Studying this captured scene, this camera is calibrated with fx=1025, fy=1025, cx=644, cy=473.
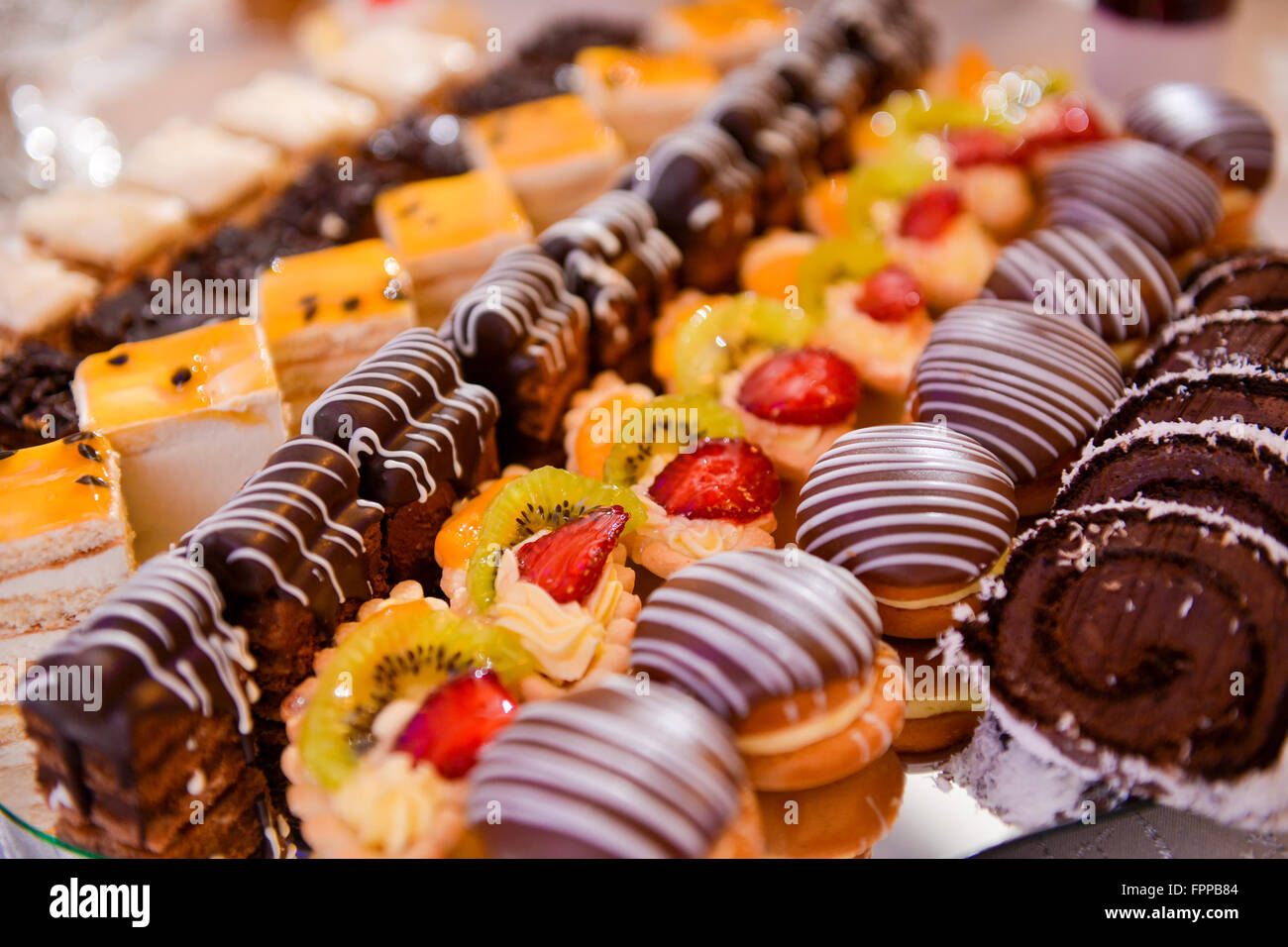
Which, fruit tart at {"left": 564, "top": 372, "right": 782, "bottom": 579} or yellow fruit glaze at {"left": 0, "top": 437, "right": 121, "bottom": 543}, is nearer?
yellow fruit glaze at {"left": 0, "top": 437, "right": 121, "bottom": 543}

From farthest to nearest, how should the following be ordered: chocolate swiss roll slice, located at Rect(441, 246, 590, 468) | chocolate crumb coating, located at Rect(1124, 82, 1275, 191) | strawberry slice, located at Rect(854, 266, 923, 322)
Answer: chocolate crumb coating, located at Rect(1124, 82, 1275, 191) → strawberry slice, located at Rect(854, 266, 923, 322) → chocolate swiss roll slice, located at Rect(441, 246, 590, 468)

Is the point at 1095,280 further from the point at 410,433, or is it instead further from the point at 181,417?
the point at 181,417

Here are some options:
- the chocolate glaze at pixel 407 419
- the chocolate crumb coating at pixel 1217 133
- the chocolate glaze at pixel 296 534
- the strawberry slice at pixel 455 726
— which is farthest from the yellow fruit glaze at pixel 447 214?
the chocolate crumb coating at pixel 1217 133

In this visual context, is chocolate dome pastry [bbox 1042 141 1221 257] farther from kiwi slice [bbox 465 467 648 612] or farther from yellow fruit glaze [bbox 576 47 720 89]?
kiwi slice [bbox 465 467 648 612]

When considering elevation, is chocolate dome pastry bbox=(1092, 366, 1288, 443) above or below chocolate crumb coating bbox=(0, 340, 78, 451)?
above

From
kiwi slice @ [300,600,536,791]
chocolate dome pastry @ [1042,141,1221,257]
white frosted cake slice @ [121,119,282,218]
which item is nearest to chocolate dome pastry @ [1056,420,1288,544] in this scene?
→ chocolate dome pastry @ [1042,141,1221,257]

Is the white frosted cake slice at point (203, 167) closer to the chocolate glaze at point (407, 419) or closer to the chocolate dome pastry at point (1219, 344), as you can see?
the chocolate glaze at point (407, 419)
